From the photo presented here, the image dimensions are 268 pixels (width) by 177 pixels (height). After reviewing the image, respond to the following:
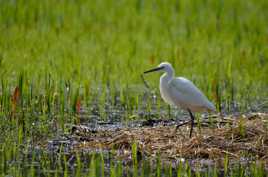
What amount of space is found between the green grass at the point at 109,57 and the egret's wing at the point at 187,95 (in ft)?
2.28

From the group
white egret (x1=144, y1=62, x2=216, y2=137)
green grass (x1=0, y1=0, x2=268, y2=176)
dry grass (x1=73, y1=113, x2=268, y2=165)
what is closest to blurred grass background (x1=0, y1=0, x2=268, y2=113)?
green grass (x1=0, y1=0, x2=268, y2=176)

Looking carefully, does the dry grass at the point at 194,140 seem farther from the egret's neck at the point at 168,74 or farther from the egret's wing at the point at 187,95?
the egret's neck at the point at 168,74

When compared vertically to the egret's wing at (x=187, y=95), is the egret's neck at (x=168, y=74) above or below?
above

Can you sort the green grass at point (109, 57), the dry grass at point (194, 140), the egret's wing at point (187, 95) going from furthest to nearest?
the egret's wing at point (187, 95) → the green grass at point (109, 57) → the dry grass at point (194, 140)

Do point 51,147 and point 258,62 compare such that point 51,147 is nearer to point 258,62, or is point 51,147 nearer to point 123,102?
point 123,102

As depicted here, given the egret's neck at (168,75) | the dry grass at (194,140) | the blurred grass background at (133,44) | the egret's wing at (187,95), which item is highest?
the blurred grass background at (133,44)

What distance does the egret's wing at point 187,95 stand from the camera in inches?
396

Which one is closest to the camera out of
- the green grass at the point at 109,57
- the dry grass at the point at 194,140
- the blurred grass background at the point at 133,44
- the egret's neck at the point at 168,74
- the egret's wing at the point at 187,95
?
the dry grass at the point at 194,140

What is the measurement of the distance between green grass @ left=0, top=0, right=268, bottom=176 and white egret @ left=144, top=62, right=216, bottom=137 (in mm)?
620

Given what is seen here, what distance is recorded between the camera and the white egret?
1005 centimetres

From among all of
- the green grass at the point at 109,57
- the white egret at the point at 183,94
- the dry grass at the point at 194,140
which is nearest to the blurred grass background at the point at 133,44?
the green grass at the point at 109,57

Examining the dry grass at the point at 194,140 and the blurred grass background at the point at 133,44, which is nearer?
the dry grass at the point at 194,140

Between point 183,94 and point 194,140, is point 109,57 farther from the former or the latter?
point 194,140

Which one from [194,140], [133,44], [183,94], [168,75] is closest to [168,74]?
[168,75]
